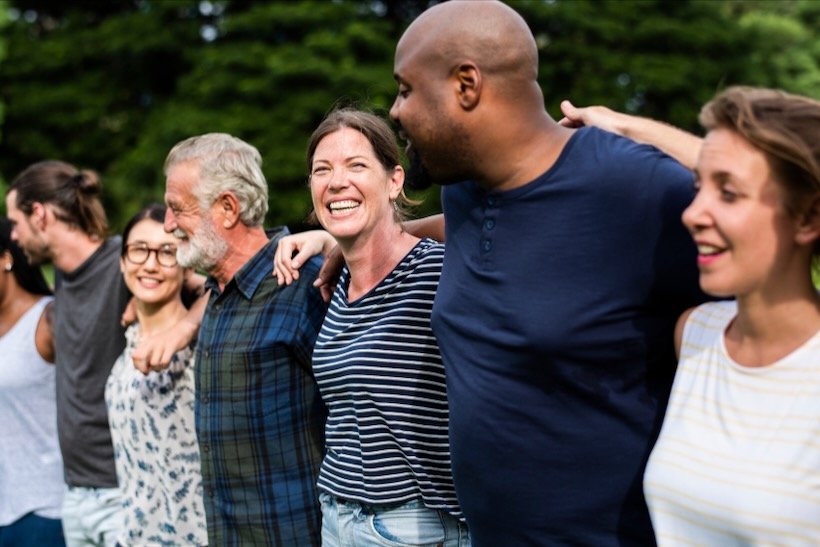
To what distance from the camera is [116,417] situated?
448cm

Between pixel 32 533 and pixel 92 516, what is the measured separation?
51 centimetres

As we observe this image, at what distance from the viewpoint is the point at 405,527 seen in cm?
325

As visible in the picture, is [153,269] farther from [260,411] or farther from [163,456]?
[260,411]

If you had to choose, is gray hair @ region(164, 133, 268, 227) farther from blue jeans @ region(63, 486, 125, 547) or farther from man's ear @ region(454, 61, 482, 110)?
man's ear @ region(454, 61, 482, 110)

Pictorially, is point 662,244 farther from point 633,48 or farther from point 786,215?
point 633,48

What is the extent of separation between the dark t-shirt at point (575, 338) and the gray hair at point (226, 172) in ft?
5.23

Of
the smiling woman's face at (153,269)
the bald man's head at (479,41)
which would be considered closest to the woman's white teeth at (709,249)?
the bald man's head at (479,41)

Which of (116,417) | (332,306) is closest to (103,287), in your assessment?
(116,417)

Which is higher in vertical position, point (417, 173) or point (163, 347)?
point (417, 173)

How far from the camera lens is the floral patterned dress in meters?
4.28

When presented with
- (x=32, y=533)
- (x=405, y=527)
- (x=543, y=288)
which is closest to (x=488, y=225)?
(x=543, y=288)

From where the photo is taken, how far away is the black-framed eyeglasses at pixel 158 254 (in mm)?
4563

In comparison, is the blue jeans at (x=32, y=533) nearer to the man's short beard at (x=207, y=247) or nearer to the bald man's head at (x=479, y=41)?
the man's short beard at (x=207, y=247)

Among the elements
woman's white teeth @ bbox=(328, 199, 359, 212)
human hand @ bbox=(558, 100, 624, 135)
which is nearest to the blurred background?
woman's white teeth @ bbox=(328, 199, 359, 212)
